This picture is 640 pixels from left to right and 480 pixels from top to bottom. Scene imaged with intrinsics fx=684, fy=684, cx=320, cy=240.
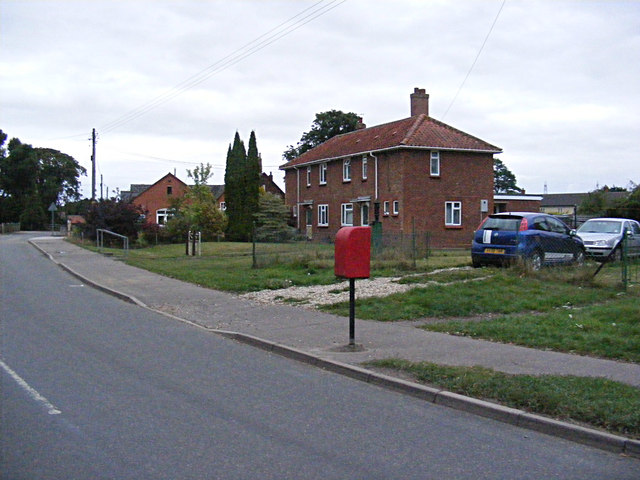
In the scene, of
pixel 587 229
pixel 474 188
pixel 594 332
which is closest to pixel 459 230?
pixel 474 188

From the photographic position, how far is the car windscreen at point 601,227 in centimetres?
2201

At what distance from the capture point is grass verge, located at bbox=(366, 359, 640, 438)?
239 inches

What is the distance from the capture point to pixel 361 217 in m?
41.1

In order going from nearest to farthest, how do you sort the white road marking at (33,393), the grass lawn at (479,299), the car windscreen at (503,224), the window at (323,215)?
the white road marking at (33,393), the grass lawn at (479,299), the car windscreen at (503,224), the window at (323,215)

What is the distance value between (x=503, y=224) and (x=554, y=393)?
35.6 ft

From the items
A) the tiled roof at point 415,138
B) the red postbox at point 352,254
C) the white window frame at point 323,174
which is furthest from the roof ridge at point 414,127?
the red postbox at point 352,254

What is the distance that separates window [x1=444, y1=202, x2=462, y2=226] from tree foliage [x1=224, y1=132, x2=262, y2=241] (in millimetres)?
15629

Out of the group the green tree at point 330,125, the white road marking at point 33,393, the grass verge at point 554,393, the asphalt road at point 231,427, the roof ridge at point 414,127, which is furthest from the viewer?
the green tree at point 330,125

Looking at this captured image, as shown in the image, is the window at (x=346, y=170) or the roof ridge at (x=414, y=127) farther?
the window at (x=346, y=170)

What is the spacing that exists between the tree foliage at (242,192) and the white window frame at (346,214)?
8.16m

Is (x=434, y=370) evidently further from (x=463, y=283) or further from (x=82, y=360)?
(x=463, y=283)

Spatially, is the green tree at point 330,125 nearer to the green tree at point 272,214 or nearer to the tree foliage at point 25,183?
the green tree at point 272,214

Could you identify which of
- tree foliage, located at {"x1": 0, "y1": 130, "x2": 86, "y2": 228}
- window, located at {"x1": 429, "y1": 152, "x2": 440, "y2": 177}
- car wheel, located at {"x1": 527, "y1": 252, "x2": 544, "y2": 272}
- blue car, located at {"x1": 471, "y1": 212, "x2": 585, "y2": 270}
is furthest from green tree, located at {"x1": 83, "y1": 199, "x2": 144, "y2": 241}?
tree foliage, located at {"x1": 0, "y1": 130, "x2": 86, "y2": 228}

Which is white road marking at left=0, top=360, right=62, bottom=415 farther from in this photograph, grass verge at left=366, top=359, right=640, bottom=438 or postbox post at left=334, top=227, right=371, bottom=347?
postbox post at left=334, top=227, right=371, bottom=347
